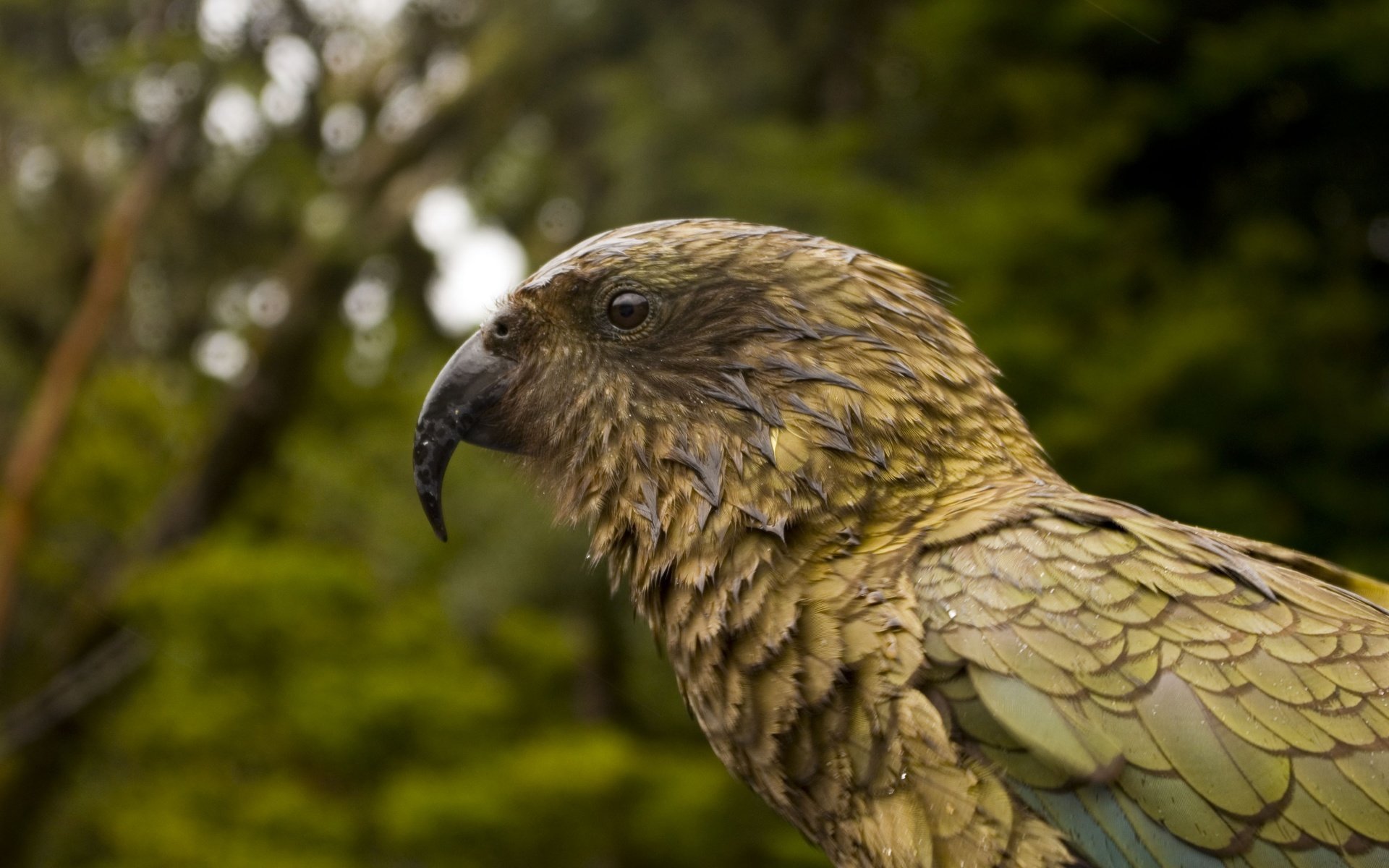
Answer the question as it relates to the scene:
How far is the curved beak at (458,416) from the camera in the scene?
1.85 meters

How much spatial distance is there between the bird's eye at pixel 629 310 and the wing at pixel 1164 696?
0.61m

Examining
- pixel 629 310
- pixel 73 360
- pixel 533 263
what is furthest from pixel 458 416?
pixel 73 360

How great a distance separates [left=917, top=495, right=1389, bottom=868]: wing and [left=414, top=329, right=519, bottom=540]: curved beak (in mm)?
801

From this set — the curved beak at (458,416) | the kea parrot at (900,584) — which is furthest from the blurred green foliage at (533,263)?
the kea parrot at (900,584)

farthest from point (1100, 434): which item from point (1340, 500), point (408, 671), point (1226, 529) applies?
point (408, 671)

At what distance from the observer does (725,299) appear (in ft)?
5.62

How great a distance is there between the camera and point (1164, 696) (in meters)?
1.34

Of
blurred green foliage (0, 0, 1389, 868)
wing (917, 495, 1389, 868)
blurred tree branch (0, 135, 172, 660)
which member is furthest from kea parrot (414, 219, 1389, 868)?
blurred tree branch (0, 135, 172, 660)

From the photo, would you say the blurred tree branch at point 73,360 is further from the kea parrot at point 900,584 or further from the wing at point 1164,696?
the wing at point 1164,696

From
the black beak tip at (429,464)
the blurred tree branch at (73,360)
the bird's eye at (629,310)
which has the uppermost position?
the bird's eye at (629,310)

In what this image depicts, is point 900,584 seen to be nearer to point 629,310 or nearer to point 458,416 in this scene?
point 629,310

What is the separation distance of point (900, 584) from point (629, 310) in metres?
0.60

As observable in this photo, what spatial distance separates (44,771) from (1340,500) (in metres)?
8.00

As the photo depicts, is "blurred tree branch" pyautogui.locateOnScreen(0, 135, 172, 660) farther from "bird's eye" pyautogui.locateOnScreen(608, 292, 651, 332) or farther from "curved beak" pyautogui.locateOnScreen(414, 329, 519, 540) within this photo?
"bird's eye" pyautogui.locateOnScreen(608, 292, 651, 332)
